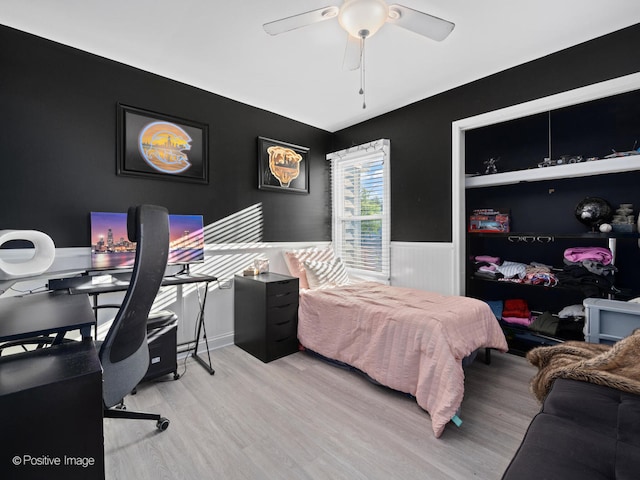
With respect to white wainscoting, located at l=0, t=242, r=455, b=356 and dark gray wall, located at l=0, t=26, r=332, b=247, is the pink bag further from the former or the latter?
dark gray wall, located at l=0, t=26, r=332, b=247

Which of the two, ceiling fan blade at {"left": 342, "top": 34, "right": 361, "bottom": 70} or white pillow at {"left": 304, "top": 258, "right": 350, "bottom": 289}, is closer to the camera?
ceiling fan blade at {"left": 342, "top": 34, "right": 361, "bottom": 70}

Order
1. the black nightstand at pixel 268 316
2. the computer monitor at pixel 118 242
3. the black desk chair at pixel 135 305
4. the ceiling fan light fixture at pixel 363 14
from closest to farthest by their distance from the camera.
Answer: the black desk chair at pixel 135 305, the ceiling fan light fixture at pixel 363 14, the computer monitor at pixel 118 242, the black nightstand at pixel 268 316

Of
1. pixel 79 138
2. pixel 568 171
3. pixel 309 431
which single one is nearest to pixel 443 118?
pixel 568 171

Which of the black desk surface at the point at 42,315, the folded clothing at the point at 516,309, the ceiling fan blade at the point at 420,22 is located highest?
the ceiling fan blade at the point at 420,22

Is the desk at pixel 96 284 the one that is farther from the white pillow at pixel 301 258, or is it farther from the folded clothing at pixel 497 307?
the folded clothing at pixel 497 307

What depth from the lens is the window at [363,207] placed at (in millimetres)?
3852

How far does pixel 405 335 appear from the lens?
7.17 feet

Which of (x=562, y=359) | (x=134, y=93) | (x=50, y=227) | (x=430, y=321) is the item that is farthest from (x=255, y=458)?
(x=134, y=93)

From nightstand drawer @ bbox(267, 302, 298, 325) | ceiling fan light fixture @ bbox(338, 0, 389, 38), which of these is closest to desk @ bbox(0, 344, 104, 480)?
nightstand drawer @ bbox(267, 302, 298, 325)

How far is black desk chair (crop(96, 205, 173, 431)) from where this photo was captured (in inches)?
51.8

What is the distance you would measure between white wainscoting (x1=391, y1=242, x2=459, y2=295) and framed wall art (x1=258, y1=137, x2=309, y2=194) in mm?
1478

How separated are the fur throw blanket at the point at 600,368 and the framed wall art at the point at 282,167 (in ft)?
10.1

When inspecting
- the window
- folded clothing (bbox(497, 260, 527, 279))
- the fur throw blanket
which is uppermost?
the window

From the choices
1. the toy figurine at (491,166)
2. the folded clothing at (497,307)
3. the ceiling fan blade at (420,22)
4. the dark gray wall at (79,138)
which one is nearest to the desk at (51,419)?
the dark gray wall at (79,138)
